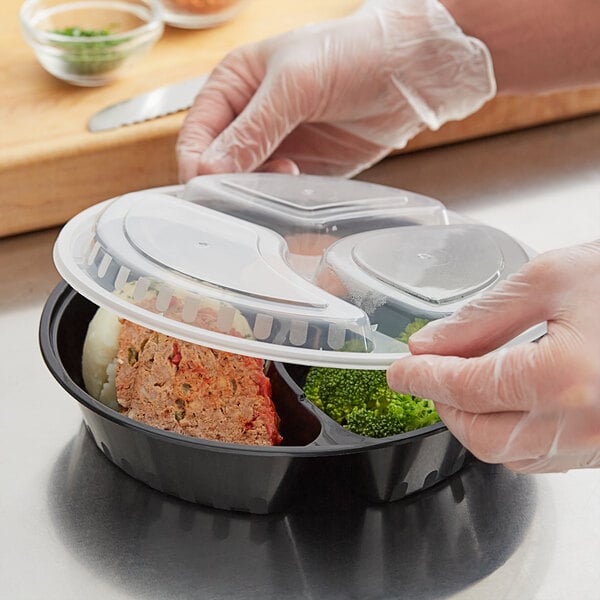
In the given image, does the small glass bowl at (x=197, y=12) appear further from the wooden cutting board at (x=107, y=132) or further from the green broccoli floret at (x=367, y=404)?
the green broccoli floret at (x=367, y=404)

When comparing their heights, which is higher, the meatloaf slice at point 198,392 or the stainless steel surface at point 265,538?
the meatloaf slice at point 198,392

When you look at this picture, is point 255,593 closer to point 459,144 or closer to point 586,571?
point 586,571

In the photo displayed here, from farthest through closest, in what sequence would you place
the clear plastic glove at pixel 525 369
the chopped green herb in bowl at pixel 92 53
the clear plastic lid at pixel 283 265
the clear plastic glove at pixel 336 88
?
1. the chopped green herb in bowl at pixel 92 53
2. the clear plastic glove at pixel 336 88
3. the clear plastic lid at pixel 283 265
4. the clear plastic glove at pixel 525 369

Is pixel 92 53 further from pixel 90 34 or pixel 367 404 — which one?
pixel 367 404

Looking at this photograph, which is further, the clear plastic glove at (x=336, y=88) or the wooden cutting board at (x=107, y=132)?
the wooden cutting board at (x=107, y=132)

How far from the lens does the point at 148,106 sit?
1.59 meters

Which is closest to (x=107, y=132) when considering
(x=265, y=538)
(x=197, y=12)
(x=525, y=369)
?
(x=197, y=12)

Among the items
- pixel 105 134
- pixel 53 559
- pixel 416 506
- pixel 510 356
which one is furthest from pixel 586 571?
pixel 105 134

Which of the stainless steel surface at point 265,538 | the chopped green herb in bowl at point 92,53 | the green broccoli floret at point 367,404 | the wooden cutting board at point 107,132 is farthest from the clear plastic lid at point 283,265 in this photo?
the chopped green herb in bowl at point 92,53

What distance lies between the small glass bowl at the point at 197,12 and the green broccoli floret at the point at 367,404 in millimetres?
1040

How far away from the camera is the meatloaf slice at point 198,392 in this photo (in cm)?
100

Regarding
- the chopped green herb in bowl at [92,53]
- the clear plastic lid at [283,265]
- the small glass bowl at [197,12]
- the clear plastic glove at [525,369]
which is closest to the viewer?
the clear plastic glove at [525,369]

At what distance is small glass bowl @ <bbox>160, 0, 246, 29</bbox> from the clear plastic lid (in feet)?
2.68

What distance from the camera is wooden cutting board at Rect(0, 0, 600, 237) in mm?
1480
